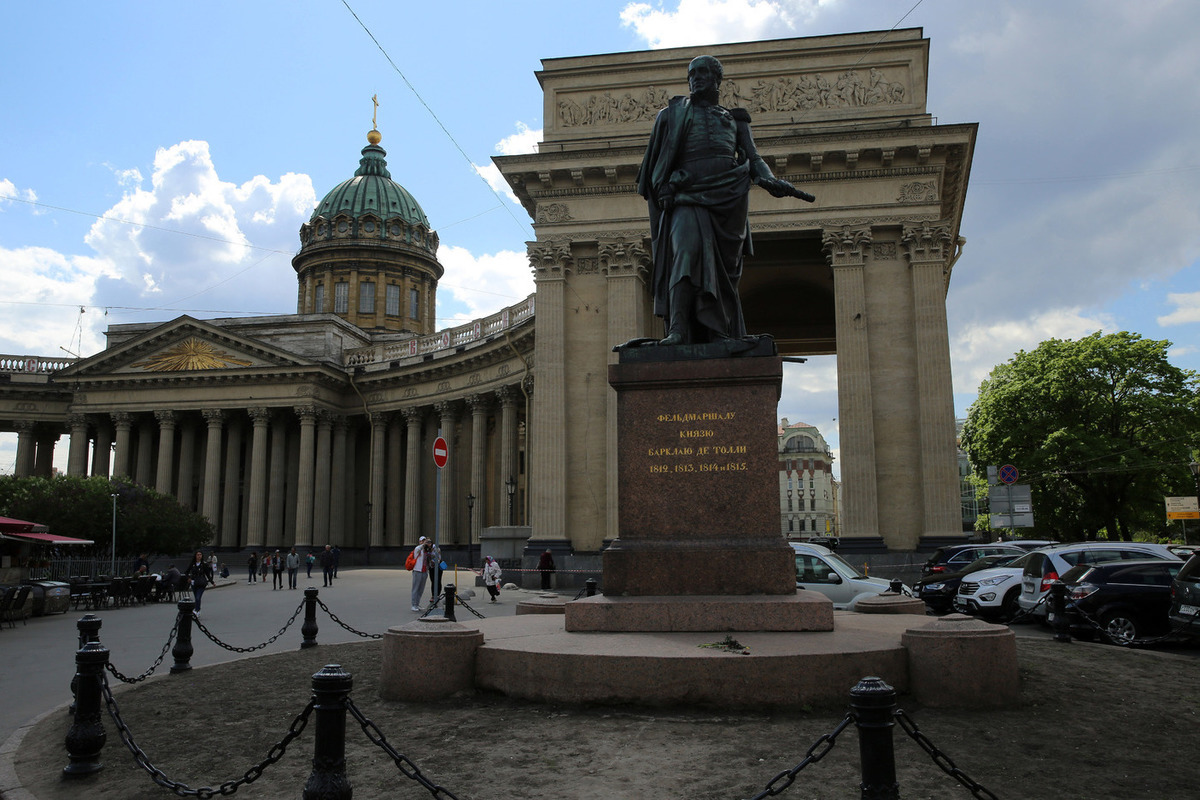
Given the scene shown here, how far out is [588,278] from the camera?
3169 cm

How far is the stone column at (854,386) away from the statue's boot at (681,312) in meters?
20.5

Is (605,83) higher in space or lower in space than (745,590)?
higher

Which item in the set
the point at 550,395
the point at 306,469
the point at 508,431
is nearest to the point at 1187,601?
the point at 550,395

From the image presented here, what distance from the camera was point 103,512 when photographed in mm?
39906

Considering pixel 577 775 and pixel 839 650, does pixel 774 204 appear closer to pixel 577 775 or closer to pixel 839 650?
pixel 839 650

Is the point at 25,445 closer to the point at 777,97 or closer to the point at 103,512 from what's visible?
the point at 103,512


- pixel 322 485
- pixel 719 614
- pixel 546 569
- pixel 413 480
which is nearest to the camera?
pixel 719 614

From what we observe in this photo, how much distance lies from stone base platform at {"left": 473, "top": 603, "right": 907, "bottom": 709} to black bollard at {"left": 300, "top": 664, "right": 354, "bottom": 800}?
2810mm

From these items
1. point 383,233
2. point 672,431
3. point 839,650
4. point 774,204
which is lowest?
point 839,650

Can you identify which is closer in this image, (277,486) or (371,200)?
(277,486)

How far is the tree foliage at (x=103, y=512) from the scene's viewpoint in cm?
3903

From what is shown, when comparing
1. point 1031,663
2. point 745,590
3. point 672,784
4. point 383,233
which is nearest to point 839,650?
point 745,590

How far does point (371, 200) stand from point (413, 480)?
112 feet

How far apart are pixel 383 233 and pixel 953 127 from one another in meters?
58.3
